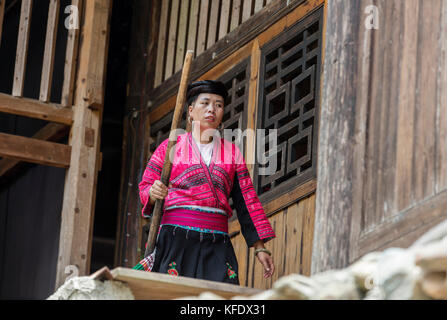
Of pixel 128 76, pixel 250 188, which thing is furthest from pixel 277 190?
pixel 128 76

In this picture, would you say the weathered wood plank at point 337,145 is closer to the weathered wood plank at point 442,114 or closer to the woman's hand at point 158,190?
the weathered wood plank at point 442,114

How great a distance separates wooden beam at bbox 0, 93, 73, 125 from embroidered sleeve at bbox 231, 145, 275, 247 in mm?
2308

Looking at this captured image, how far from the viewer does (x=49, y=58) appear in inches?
306

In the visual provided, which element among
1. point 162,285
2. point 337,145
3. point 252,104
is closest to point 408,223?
point 337,145

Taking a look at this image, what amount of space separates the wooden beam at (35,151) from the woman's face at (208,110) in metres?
2.16

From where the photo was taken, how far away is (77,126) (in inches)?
303

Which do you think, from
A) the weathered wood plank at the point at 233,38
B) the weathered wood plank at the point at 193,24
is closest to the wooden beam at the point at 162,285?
the weathered wood plank at the point at 233,38

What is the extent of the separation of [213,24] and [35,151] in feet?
5.98

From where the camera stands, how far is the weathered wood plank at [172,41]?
8.85 metres

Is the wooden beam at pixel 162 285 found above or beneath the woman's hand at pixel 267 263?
beneath

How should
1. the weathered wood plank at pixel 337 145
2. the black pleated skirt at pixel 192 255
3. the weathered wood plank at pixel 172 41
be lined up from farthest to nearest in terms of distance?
1. the weathered wood plank at pixel 172 41
2. the black pleated skirt at pixel 192 255
3. the weathered wood plank at pixel 337 145

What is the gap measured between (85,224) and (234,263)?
2.14 metres

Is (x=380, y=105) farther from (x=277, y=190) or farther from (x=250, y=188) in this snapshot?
(x=277, y=190)

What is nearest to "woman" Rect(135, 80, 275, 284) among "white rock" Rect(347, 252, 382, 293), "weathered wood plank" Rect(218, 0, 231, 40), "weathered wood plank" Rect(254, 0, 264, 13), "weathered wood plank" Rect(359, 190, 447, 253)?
"weathered wood plank" Rect(359, 190, 447, 253)
